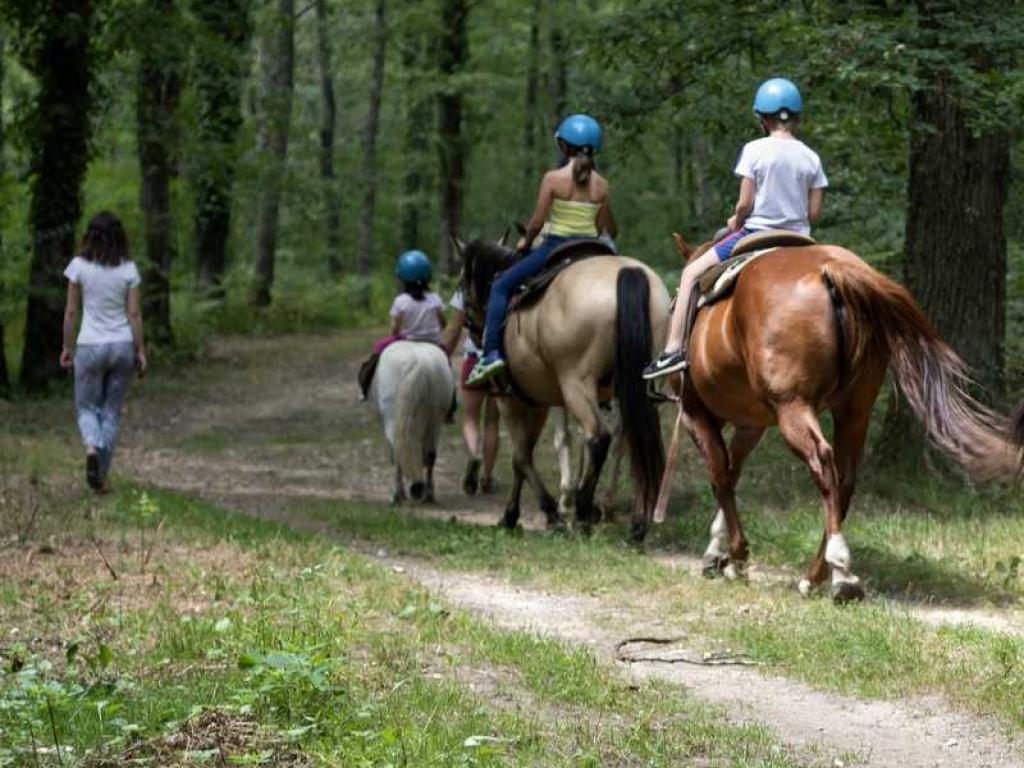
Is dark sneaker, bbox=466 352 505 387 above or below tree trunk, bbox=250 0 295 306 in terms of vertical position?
below

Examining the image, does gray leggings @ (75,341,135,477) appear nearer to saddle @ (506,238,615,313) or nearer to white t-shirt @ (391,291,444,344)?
white t-shirt @ (391,291,444,344)

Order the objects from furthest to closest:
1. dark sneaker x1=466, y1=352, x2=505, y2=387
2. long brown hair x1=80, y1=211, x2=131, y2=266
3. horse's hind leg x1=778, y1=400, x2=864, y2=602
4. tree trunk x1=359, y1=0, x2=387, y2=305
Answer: tree trunk x1=359, y1=0, x2=387, y2=305
long brown hair x1=80, y1=211, x2=131, y2=266
dark sneaker x1=466, y1=352, x2=505, y2=387
horse's hind leg x1=778, y1=400, x2=864, y2=602

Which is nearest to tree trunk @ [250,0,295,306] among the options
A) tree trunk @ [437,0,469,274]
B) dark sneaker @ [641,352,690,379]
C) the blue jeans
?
tree trunk @ [437,0,469,274]

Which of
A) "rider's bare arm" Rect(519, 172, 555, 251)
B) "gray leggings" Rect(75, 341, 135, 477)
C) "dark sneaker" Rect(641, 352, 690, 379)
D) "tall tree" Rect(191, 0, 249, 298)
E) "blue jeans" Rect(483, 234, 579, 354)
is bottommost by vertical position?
"gray leggings" Rect(75, 341, 135, 477)

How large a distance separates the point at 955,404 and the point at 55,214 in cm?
1482

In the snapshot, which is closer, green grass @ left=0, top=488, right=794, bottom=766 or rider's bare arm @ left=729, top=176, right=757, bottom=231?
green grass @ left=0, top=488, right=794, bottom=766

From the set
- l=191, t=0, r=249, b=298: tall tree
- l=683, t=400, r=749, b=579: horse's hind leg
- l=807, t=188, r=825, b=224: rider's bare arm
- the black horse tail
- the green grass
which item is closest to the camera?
the green grass

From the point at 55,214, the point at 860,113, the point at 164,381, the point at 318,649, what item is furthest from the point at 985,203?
the point at 164,381

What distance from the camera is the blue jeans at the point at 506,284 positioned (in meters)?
12.2

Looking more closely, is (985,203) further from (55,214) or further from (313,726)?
(55,214)

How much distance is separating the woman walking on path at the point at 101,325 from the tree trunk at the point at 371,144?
2024 centimetres

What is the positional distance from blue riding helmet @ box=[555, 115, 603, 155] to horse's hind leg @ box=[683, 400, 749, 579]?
2.72 metres

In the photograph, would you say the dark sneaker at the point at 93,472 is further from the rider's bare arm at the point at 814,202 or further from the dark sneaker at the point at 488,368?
the rider's bare arm at the point at 814,202

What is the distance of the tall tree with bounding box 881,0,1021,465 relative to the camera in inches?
478
